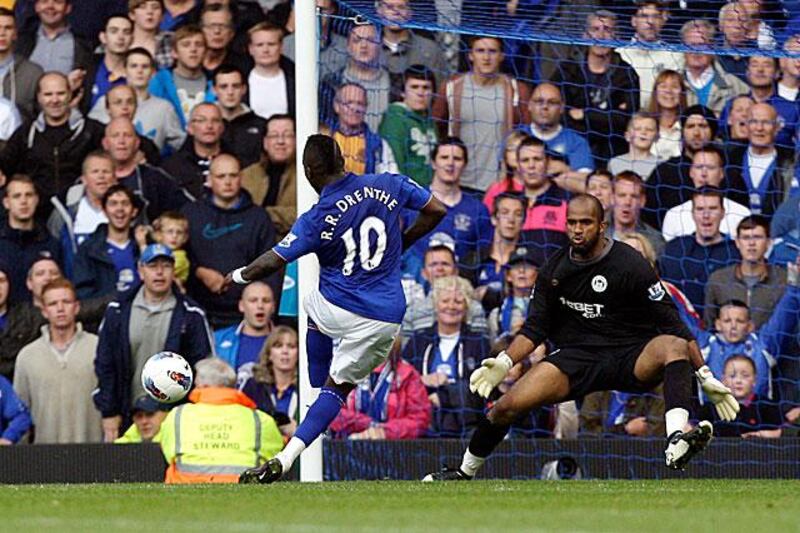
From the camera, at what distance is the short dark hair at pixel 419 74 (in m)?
13.9

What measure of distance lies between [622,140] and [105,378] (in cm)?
444

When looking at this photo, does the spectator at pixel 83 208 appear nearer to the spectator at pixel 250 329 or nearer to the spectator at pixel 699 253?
the spectator at pixel 250 329

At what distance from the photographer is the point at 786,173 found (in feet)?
44.2

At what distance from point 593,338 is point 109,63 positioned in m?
5.68

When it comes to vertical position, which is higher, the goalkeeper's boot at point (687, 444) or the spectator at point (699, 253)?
the spectator at point (699, 253)

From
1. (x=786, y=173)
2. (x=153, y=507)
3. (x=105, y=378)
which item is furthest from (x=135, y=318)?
(x=153, y=507)

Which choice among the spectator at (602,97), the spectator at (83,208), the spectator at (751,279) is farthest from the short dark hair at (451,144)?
the spectator at (83,208)

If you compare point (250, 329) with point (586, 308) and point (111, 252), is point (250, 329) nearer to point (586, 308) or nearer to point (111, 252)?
point (111, 252)

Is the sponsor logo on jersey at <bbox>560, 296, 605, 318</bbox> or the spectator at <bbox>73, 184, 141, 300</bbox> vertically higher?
the spectator at <bbox>73, 184, 141, 300</bbox>

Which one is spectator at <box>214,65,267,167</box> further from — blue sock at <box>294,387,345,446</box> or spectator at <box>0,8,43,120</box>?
blue sock at <box>294,387,345,446</box>

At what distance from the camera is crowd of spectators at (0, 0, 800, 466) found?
507 inches

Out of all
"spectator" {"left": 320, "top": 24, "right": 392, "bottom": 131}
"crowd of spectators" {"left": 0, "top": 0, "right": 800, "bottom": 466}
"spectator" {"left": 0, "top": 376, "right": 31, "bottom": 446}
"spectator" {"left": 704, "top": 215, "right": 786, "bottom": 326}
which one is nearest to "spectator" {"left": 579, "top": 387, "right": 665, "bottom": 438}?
"crowd of spectators" {"left": 0, "top": 0, "right": 800, "bottom": 466}

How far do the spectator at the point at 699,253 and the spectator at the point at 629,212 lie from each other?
0.43 feet

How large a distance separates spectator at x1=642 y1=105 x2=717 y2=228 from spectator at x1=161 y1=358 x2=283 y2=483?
405 cm
